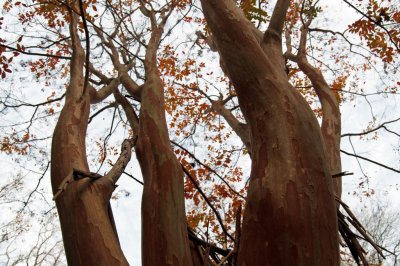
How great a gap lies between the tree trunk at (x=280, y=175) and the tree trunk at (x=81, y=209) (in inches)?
31.3

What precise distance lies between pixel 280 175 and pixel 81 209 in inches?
47.2

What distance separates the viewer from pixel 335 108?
155 inches

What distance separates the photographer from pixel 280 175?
1.74 m

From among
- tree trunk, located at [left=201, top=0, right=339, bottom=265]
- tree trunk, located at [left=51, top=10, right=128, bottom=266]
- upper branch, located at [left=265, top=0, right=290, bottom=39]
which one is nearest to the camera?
tree trunk, located at [left=201, top=0, right=339, bottom=265]

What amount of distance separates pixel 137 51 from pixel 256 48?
18.3ft

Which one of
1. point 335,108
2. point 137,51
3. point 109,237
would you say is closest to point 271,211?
point 109,237

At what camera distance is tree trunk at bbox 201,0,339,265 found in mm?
1582

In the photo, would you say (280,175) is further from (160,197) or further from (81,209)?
(81,209)

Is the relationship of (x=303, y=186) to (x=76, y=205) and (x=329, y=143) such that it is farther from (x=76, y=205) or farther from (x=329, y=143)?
(x=329, y=143)

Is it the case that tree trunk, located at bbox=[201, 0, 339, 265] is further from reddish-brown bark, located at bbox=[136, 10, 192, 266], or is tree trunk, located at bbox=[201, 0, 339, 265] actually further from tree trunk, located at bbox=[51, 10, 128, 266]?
tree trunk, located at bbox=[51, 10, 128, 266]

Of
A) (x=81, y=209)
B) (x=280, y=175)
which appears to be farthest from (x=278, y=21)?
(x=81, y=209)

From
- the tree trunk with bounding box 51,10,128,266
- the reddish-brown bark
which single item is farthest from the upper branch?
the tree trunk with bounding box 51,10,128,266

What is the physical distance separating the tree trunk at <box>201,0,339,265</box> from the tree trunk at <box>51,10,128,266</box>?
794mm

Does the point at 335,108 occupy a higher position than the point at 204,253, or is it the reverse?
the point at 335,108
